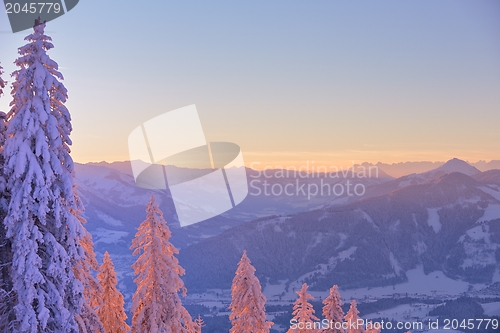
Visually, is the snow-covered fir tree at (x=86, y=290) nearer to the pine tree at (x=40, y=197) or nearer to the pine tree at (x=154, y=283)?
the pine tree at (x=40, y=197)

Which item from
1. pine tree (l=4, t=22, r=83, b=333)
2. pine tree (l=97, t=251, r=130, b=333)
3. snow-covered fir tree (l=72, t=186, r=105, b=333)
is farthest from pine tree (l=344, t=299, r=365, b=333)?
pine tree (l=4, t=22, r=83, b=333)

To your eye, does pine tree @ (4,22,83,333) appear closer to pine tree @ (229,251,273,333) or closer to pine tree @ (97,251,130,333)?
pine tree @ (97,251,130,333)

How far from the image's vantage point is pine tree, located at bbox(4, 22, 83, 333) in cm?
1633

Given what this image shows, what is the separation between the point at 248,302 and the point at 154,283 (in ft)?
25.2

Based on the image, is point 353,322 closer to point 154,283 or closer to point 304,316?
point 304,316

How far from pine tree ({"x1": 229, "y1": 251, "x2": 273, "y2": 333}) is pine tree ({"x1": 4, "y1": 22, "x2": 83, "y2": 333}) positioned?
12384 mm

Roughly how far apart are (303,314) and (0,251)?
2134 centimetres

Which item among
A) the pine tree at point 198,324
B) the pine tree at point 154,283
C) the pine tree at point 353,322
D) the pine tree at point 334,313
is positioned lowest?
the pine tree at point 198,324

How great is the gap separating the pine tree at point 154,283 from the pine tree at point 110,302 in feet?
17.5

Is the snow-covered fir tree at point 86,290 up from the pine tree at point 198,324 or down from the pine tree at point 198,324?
up

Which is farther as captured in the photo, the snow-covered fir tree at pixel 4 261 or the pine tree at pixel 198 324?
the pine tree at pixel 198 324

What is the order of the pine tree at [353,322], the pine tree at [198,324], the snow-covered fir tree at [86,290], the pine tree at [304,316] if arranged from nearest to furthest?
the snow-covered fir tree at [86,290] → the pine tree at [353,322] → the pine tree at [198,324] → the pine tree at [304,316]

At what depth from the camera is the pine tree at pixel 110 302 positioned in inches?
1099

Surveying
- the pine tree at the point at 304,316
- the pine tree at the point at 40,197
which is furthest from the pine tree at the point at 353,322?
the pine tree at the point at 40,197
